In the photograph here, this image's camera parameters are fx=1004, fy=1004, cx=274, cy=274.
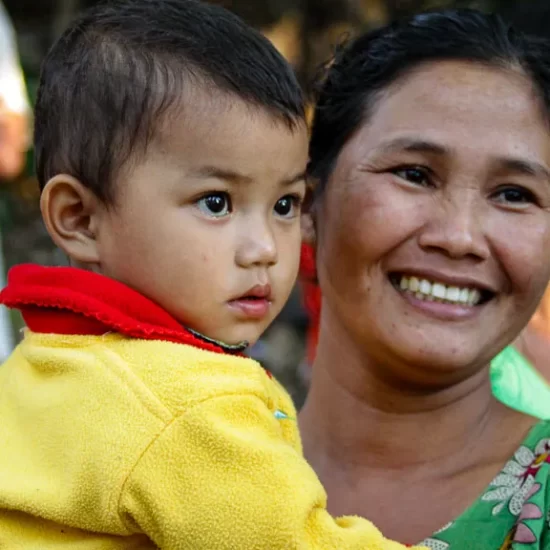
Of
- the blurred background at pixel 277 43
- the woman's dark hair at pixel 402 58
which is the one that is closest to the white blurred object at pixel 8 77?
the blurred background at pixel 277 43

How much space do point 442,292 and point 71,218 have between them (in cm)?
85

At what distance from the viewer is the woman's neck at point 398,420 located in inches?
92.4

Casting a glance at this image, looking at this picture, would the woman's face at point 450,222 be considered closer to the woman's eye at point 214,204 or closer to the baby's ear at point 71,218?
the woman's eye at point 214,204

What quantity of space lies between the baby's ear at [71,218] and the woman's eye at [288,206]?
0.32m

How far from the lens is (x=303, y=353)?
749 centimetres

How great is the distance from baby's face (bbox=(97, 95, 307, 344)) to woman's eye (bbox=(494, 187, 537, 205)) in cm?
65

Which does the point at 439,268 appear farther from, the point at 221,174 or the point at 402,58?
the point at 221,174

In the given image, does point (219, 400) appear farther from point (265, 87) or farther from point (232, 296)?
point (265, 87)

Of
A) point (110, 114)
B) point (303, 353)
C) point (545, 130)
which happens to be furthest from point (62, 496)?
point (303, 353)

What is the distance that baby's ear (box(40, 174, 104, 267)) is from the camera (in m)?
1.71

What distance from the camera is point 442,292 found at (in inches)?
85.5

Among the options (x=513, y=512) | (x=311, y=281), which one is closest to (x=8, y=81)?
(x=311, y=281)

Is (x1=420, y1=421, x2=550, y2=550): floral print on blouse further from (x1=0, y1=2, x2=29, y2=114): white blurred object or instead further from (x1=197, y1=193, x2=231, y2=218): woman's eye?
(x1=0, y1=2, x2=29, y2=114): white blurred object

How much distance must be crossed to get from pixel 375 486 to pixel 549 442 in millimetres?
432
